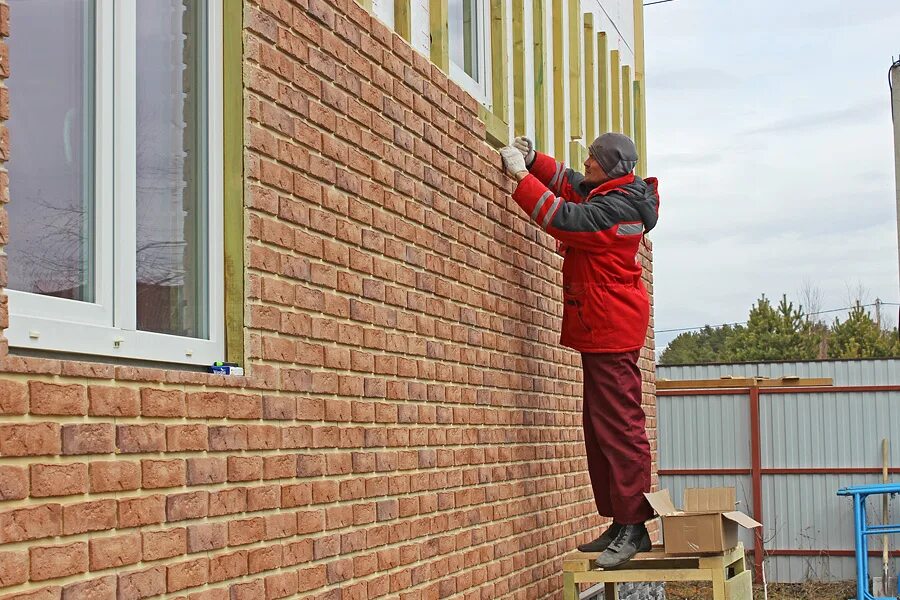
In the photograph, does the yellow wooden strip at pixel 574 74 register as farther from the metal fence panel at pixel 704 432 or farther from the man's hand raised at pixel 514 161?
the metal fence panel at pixel 704 432

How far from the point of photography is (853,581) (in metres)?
16.1

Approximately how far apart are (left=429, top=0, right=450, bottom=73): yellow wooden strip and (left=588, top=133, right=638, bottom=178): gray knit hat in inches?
41.2

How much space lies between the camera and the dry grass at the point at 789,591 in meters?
14.8

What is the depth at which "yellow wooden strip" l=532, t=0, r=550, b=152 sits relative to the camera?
7566 millimetres

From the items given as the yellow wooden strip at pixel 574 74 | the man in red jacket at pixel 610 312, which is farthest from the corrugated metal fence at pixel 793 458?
the man in red jacket at pixel 610 312

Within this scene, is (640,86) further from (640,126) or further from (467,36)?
(467,36)

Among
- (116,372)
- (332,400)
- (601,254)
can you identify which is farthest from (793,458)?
(116,372)

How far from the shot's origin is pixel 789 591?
1573 cm

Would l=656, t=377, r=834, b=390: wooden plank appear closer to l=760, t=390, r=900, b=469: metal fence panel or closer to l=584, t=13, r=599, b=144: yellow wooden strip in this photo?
l=760, t=390, r=900, b=469: metal fence panel

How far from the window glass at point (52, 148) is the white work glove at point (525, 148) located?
3583mm

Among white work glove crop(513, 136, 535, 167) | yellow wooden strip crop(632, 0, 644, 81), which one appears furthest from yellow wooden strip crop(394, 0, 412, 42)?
yellow wooden strip crop(632, 0, 644, 81)

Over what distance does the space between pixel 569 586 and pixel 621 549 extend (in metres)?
0.44

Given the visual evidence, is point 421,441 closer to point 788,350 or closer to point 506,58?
point 506,58

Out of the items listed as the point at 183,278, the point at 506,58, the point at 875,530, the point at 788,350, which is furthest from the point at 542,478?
the point at 788,350
